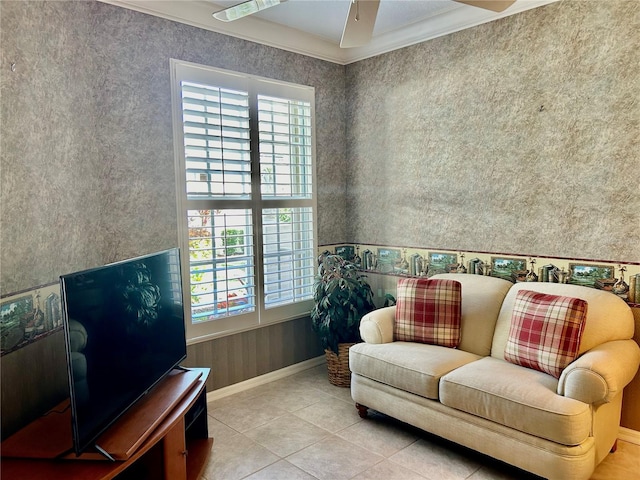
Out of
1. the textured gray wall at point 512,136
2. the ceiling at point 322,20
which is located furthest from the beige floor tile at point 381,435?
the ceiling at point 322,20

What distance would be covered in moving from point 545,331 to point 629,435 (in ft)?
3.10

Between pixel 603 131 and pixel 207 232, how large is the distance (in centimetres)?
263

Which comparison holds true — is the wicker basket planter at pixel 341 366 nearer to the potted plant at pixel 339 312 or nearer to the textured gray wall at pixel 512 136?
the potted plant at pixel 339 312

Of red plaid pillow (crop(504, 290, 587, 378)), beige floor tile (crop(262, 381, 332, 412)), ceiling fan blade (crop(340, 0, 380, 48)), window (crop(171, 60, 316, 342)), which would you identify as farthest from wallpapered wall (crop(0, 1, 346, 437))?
red plaid pillow (crop(504, 290, 587, 378))

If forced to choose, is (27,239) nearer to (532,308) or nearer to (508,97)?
(532,308)

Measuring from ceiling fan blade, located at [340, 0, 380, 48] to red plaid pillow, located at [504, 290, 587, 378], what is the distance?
1785 mm

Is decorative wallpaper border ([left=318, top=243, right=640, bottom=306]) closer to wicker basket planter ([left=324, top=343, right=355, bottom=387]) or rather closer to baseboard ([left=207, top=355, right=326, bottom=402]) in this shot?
wicker basket planter ([left=324, top=343, right=355, bottom=387])

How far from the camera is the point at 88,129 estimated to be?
8.89 feet

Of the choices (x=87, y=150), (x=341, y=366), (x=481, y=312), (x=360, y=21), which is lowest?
(x=341, y=366)

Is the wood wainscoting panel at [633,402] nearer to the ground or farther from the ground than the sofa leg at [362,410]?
farther from the ground

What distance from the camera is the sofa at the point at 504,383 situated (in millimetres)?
2176

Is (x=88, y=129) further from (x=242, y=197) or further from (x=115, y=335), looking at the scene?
(x=115, y=335)

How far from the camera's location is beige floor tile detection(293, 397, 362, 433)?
3.05 metres

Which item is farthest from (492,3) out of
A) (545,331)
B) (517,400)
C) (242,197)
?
(242,197)
